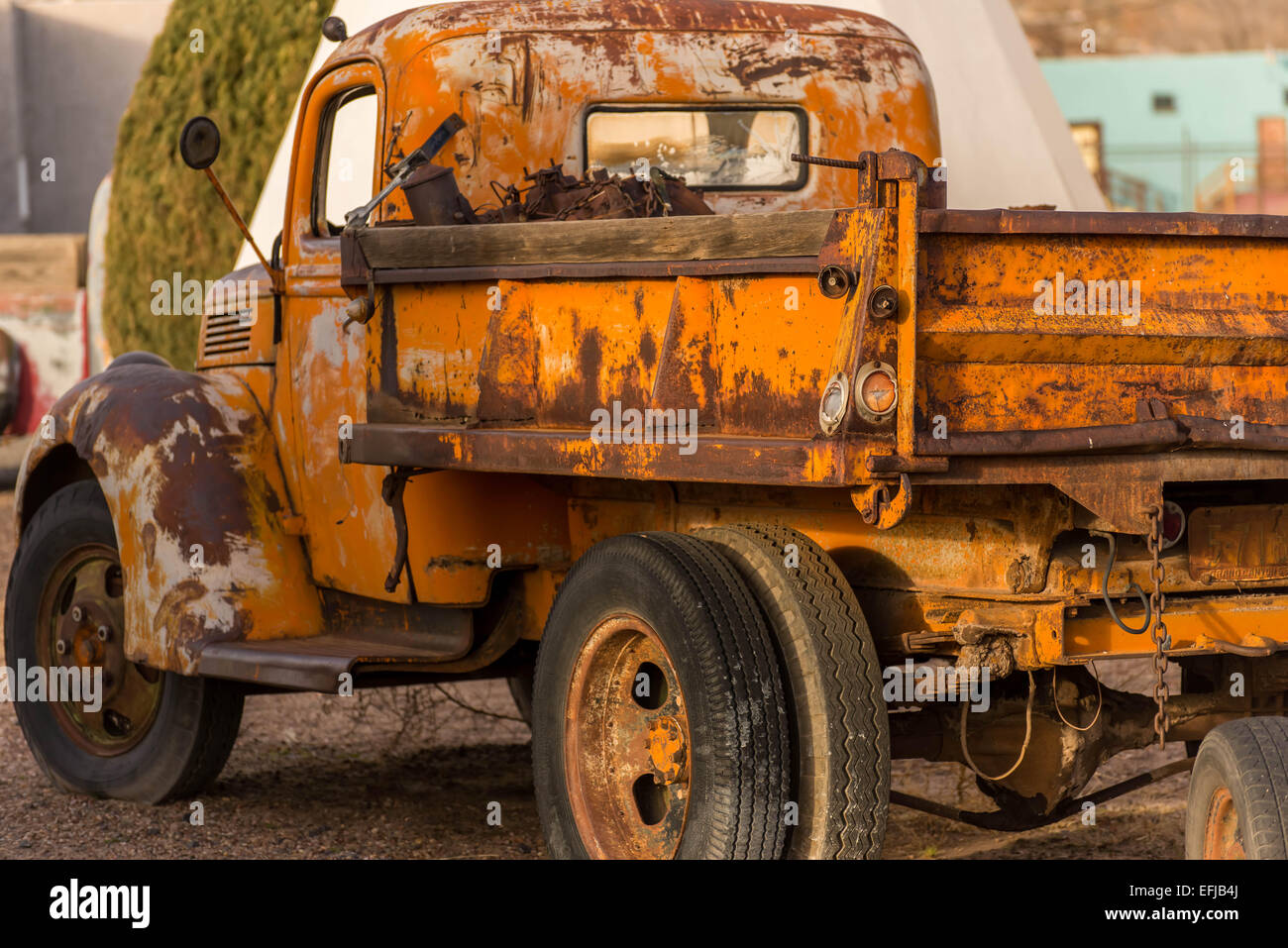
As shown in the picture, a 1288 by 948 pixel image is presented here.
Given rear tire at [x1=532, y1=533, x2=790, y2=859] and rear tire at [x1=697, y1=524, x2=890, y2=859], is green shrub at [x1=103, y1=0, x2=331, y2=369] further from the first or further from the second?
rear tire at [x1=697, y1=524, x2=890, y2=859]

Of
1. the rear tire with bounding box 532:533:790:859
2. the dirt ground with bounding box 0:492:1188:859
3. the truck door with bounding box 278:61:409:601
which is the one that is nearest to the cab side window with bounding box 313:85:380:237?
the truck door with bounding box 278:61:409:601

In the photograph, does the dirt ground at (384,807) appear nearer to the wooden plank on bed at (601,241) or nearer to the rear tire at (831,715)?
the rear tire at (831,715)

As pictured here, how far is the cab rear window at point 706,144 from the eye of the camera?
18.4 feet

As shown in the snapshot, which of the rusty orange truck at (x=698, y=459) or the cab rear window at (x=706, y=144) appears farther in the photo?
the cab rear window at (x=706, y=144)

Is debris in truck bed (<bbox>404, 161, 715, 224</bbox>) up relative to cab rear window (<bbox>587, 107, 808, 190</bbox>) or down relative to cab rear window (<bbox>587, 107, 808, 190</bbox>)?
down

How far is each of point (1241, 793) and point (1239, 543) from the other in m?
0.80

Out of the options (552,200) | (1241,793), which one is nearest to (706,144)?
(552,200)

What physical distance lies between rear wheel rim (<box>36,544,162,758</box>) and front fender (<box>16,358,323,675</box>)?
46cm

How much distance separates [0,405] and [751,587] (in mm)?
14195

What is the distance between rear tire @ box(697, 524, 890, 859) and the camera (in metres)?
3.99

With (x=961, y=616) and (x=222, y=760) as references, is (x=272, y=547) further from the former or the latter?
(x=961, y=616)

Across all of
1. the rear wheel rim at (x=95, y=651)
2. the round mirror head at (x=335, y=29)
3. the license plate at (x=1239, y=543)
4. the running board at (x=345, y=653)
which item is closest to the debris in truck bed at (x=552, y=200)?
the round mirror head at (x=335, y=29)

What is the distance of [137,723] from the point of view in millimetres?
6316

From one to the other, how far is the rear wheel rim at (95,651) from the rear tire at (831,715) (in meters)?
2.90
